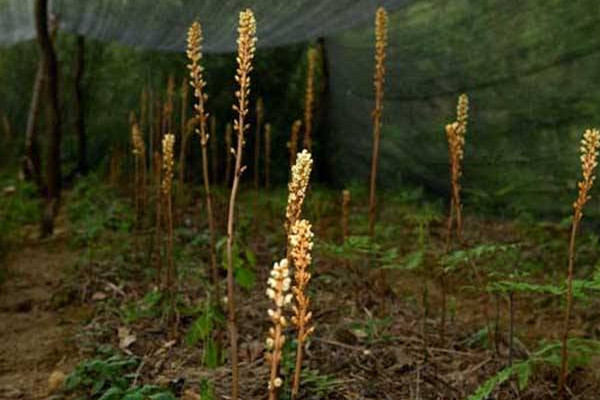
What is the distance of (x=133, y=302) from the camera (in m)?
3.17

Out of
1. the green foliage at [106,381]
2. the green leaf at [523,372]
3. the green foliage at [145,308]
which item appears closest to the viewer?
the green leaf at [523,372]

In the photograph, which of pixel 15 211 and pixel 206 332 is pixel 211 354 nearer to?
pixel 206 332

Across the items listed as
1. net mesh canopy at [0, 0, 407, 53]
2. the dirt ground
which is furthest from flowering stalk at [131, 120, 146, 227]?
net mesh canopy at [0, 0, 407, 53]

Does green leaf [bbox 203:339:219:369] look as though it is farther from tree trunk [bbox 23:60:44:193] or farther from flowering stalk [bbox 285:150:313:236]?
tree trunk [bbox 23:60:44:193]

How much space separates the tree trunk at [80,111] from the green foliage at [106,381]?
5930mm

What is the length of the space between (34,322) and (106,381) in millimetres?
1091

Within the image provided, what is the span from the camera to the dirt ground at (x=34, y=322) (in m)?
2.38

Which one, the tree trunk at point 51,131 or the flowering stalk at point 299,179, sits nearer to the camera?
the flowering stalk at point 299,179

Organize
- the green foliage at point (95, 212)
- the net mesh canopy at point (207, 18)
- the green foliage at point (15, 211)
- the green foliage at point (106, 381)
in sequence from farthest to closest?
the green foliage at point (95, 212), the green foliage at point (15, 211), the net mesh canopy at point (207, 18), the green foliage at point (106, 381)

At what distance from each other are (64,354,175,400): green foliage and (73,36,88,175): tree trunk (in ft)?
19.5

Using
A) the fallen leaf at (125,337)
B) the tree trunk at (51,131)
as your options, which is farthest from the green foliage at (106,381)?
the tree trunk at (51,131)

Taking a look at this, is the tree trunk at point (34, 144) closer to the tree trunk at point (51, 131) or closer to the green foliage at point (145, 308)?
the tree trunk at point (51, 131)

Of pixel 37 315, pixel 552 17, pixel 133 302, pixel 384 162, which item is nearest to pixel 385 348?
pixel 133 302

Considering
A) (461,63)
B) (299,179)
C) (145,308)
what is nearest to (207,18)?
(145,308)
